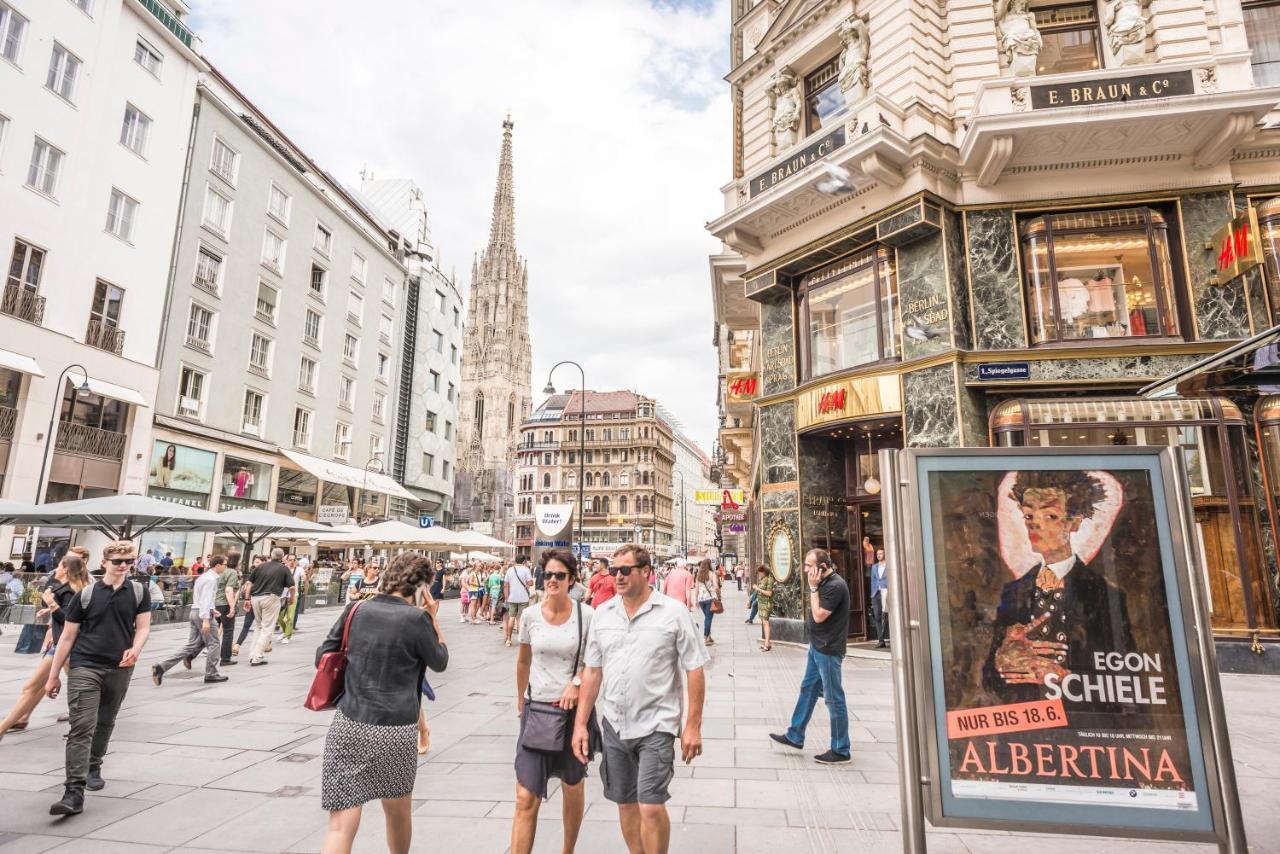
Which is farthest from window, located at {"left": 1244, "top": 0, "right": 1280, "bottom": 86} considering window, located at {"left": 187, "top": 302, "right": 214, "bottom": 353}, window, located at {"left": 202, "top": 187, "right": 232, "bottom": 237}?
window, located at {"left": 202, "top": 187, "right": 232, "bottom": 237}

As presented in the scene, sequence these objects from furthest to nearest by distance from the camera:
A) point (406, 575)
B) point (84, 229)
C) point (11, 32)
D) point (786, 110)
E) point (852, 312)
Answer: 1. point (84, 229)
2. point (11, 32)
3. point (786, 110)
4. point (852, 312)
5. point (406, 575)

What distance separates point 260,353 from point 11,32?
1359 cm

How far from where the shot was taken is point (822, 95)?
52.3 ft

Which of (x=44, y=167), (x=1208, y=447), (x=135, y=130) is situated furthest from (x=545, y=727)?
(x=135, y=130)

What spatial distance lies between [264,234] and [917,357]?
29.8m

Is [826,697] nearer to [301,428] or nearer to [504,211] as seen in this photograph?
[301,428]

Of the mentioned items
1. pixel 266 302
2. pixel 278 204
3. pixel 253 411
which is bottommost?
pixel 253 411

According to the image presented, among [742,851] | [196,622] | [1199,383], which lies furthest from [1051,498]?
[196,622]

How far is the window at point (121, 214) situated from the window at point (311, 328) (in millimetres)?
9473

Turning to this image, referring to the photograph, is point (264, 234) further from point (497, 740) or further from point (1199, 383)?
point (1199, 383)

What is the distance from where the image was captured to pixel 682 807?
16.6ft

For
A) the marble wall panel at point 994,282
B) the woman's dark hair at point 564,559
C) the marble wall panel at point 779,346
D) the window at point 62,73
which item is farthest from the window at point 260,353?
the woman's dark hair at point 564,559

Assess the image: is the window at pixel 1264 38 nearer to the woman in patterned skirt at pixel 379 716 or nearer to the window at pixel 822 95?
the window at pixel 822 95

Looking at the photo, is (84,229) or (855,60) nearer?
(855,60)
